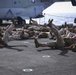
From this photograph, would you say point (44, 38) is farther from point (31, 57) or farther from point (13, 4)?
point (13, 4)

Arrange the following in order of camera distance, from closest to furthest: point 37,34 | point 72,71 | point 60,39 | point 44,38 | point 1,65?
point 72,71 < point 1,65 < point 60,39 < point 44,38 < point 37,34

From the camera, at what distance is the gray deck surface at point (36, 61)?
30.9ft

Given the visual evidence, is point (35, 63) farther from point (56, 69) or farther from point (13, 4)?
point (13, 4)

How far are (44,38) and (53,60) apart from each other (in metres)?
7.48

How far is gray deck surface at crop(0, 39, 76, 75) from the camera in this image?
941 centimetres

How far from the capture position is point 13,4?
32219 mm

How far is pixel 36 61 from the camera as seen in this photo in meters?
10.9

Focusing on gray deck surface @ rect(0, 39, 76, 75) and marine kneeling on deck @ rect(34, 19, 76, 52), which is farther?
marine kneeling on deck @ rect(34, 19, 76, 52)

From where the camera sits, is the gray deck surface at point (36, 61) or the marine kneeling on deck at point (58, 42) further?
the marine kneeling on deck at point (58, 42)


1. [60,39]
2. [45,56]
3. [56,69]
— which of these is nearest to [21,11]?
[60,39]

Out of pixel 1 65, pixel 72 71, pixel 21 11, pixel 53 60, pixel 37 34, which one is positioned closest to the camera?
pixel 72 71

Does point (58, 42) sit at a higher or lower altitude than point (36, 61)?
higher

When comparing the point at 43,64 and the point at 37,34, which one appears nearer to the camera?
the point at 43,64

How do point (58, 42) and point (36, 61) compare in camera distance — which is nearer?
point (36, 61)
